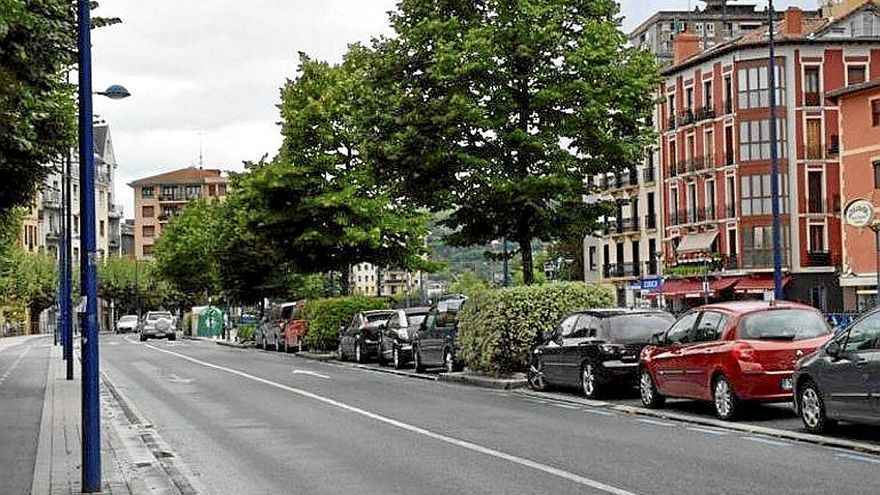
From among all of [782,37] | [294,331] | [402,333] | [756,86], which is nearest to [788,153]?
[756,86]

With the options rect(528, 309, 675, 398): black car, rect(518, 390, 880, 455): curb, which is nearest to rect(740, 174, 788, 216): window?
rect(528, 309, 675, 398): black car

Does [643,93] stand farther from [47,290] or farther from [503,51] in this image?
[47,290]

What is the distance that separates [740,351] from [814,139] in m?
65.6

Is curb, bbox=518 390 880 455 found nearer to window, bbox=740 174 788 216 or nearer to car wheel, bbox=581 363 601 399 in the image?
car wheel, bbox=581 363 601 399

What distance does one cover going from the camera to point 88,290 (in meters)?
11.9

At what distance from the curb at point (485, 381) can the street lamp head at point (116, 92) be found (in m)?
9.37

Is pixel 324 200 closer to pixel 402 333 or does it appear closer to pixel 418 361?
pixel 402 333

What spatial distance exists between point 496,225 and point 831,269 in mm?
51647

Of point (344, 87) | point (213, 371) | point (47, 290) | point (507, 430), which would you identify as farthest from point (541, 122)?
point (47, 290)

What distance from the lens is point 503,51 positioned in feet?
99.0

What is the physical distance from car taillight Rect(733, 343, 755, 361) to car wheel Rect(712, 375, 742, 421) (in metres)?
0.42

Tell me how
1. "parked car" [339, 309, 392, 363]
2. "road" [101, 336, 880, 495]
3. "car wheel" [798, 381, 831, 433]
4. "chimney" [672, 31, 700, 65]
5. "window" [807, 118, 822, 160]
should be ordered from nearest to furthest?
1. "road" [101, 336, 880, 495]
2. "car wheel" [798, 381, 831, 433]
3. "parked car" [339, 309, 392, 363]
4. "window" [807, 118, 822, 160]
5. "chimney" [672, 31, 700, 65]

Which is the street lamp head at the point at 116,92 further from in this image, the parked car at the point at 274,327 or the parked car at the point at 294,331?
the parked car at the point at 274,327

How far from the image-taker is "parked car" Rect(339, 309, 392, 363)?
3947 cm
